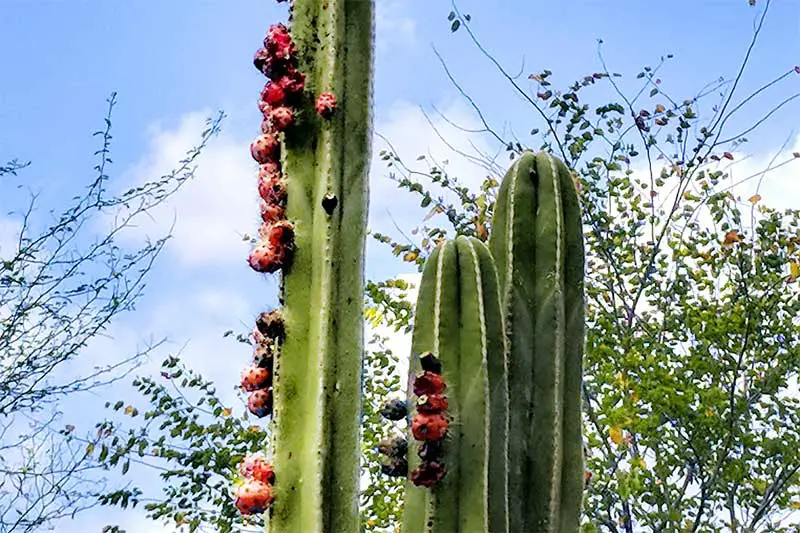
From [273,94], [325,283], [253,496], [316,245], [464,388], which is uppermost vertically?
[273,94]

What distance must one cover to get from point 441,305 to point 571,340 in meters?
0.58

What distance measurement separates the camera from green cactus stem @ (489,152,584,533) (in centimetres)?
288

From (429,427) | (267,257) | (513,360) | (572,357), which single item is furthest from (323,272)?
(572,357)

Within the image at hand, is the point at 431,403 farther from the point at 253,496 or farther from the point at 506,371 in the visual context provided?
the point at 253,496

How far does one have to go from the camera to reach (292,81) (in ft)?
8.34

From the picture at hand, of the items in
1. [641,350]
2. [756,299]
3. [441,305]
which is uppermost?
[756,299]

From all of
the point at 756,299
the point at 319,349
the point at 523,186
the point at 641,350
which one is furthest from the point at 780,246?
the point at 319,349

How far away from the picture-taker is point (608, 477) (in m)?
6.23

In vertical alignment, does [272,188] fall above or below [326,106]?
below

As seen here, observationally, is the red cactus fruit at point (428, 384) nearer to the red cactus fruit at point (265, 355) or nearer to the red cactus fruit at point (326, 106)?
the red cactus fruit at point (265, 355)

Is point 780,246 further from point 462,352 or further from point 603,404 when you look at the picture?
point 462,352

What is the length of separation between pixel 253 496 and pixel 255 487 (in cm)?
2

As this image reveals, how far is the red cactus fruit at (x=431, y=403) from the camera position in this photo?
253 cm

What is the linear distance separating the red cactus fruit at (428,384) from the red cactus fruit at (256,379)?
15.7 inches
